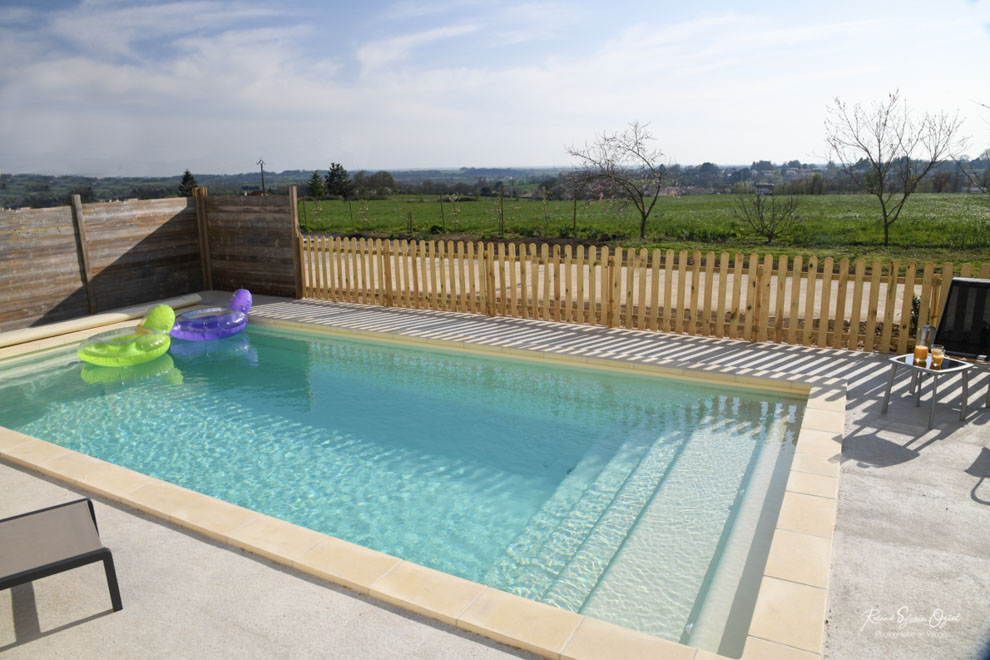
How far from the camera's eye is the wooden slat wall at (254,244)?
1094 cm

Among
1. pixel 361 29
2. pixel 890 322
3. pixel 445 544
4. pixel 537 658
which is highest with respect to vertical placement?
pixel 361 29

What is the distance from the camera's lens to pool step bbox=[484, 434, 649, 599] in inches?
147

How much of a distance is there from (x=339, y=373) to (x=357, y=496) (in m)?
3.08

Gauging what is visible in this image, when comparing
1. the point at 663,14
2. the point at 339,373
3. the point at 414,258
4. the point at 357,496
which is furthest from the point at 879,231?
the point at 357,496

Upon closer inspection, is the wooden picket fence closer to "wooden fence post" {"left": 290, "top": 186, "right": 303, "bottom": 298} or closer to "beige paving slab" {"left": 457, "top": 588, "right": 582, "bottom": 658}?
"wooden fence post" {"left": 290, "top": 186, "right": 303, "bottom": 298}

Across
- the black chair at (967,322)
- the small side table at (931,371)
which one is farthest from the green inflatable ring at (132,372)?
the black chair at (967,322)

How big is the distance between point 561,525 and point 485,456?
1.25 metres

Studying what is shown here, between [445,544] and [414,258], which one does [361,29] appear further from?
[445,544]

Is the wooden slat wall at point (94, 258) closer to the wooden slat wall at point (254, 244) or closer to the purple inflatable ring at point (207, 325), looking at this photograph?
the wooden slat wall at point (254, 244)

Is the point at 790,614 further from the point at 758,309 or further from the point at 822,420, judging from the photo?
the point at 758,309

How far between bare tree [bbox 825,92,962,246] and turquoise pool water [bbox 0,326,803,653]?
13.8 meters

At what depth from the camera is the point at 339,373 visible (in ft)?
24.9

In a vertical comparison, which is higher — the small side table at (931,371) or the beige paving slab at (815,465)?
the small side table at (931,371)

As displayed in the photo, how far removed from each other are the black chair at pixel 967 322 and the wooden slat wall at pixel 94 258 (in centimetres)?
1120
